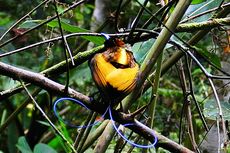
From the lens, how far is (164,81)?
2.85 m

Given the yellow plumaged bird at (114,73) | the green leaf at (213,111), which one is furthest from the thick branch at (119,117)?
the green leaf at (213,111)

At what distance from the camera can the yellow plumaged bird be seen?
72cm

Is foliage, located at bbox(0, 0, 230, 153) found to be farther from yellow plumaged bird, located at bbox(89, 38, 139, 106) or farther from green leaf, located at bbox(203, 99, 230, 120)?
yellow plumaged bird, located at bbox(89, 38, 139, 106)

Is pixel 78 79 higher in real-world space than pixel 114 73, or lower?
lower

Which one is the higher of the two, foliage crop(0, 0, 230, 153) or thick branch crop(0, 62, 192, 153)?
thick branch crop(0, 62, 192, 153)

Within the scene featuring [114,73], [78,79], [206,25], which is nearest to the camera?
[114,73]

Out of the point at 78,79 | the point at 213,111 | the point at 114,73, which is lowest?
the point at 78,79

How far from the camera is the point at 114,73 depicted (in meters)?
0.74

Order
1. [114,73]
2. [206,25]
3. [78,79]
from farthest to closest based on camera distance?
1. [78,79]
2. [206,25]
3. [114,73]

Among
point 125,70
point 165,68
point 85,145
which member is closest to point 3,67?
point 125,70

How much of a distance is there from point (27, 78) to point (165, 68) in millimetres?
595

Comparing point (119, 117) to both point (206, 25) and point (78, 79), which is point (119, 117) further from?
point (78, 79)

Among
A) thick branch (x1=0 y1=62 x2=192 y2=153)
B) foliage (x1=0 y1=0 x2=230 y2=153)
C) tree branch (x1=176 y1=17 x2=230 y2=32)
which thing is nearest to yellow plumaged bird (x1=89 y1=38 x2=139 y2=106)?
thick branch (x1=0 y1=62 x2=192 y2=153)

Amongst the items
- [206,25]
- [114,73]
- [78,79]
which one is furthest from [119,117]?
[78,79]
